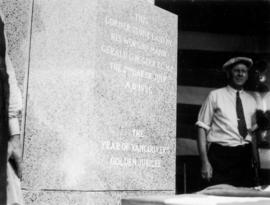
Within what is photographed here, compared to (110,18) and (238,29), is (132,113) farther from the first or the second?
(238,29)

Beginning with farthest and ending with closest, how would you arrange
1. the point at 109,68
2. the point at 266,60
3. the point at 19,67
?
the point at 266,60
the point at 109,68
the point at 19,67

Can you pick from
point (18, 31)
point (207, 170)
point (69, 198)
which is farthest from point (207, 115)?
point (18, 31)

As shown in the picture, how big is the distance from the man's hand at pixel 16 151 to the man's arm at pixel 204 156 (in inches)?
94.6

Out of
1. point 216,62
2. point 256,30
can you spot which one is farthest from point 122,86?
point 256,30

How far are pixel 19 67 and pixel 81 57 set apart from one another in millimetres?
410

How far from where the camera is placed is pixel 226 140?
4.84 metres

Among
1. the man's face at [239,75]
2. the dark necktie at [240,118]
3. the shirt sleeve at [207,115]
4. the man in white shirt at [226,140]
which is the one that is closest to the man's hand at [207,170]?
the man in white shirt at [226,140]

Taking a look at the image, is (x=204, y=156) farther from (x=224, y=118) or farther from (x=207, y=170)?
(x=224, y=118)

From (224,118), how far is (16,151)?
8.92 ft

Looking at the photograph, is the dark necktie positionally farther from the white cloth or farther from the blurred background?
the blurred background

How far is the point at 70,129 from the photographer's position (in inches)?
118

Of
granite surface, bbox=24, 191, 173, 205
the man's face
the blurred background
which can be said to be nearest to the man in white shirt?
the man's face

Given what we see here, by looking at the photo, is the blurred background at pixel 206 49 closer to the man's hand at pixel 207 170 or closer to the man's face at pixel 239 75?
the man's face at pixel 239 75

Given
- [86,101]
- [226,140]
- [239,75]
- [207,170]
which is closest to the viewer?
[86,101]
